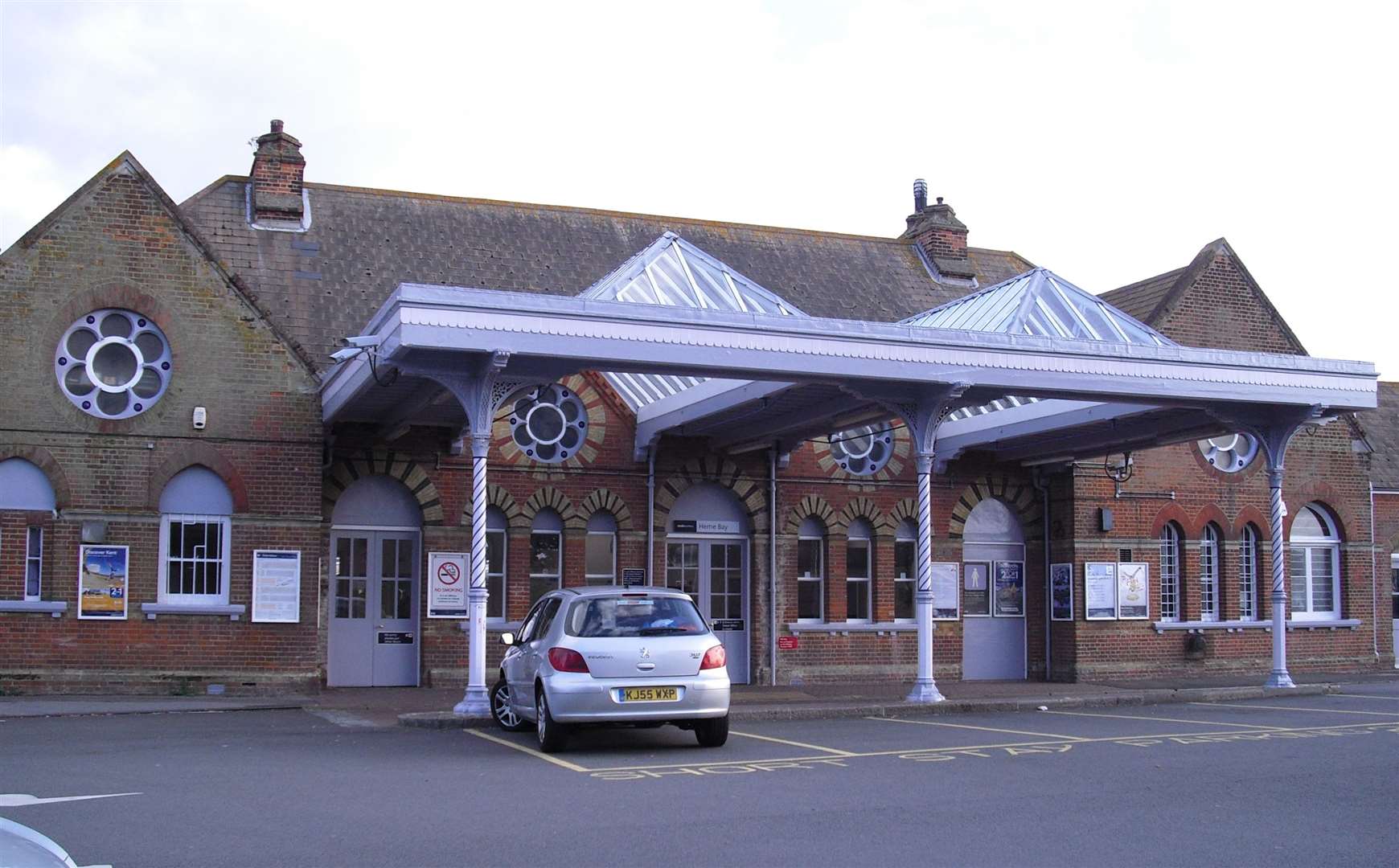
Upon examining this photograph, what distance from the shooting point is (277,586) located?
19.3 metres

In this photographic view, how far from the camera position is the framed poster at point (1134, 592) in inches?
977

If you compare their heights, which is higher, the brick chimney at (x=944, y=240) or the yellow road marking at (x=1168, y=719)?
the brick chimney at (x=944, y=240)

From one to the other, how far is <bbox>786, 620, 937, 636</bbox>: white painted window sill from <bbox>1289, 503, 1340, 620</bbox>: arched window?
7.60 meters

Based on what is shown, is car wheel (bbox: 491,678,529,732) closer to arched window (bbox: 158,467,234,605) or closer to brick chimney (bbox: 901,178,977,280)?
arched window (bbox: 158,467,234,605)

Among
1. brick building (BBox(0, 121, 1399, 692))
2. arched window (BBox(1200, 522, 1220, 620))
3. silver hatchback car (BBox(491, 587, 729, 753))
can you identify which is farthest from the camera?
arched window (BBox(1200, 522, 1220, 620))

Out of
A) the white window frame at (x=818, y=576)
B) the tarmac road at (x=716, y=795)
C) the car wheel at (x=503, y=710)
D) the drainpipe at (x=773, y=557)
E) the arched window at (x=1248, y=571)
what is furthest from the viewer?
the arched window at (x=1248, y=571)

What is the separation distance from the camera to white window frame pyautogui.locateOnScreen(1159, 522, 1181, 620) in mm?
25531

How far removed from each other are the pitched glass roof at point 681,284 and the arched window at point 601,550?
2.67 meters

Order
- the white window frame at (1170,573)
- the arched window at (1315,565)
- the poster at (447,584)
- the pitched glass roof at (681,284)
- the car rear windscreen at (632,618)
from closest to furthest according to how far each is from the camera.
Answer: the car rear windscreen at (632,618) < the pitched glass roof at (681,284) < the poster at (447,584) < the white window frame at (1170,573) < the arched window at (1315,565)

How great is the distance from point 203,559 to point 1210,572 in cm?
1729

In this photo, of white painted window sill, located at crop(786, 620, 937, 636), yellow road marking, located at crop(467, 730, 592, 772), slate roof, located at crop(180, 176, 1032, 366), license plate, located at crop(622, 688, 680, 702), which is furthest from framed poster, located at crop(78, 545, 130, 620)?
white painted window sill, located at crop(786, 620, 937, 636)

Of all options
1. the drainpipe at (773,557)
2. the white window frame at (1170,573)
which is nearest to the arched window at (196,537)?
the drainpipe at (773,557)

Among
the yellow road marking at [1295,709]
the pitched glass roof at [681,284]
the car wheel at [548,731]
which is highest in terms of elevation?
the pitched glass roof at [681,284]

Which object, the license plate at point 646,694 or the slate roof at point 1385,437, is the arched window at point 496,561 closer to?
the license plate at point 646,694
